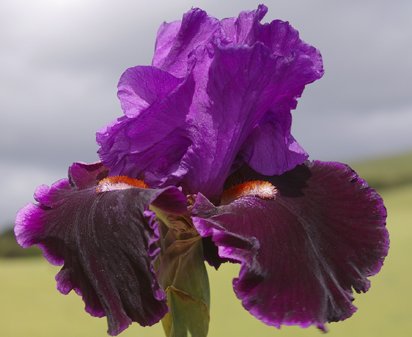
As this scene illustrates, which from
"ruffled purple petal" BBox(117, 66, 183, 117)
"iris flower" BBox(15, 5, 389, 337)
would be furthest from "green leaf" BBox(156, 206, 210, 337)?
"ruffled purple petal" BBox(117, 66, 183, 117)

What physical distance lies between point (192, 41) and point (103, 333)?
5636 millimetres

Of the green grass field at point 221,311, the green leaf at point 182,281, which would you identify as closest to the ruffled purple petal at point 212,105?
the green leaf at point 182,281

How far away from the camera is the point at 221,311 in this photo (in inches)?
277

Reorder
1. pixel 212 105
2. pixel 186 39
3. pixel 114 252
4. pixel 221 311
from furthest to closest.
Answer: pixel 221 311
pixel 186 39
pixel 212 105
pixel 114 252

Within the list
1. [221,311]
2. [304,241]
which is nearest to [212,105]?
[304,241]

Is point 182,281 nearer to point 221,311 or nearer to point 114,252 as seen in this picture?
point 114,252

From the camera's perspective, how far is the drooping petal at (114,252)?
1.34 metres

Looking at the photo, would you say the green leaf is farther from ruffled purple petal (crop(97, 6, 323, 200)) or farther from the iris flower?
ruffled purple petal (crop(97, 6, 323, 200))

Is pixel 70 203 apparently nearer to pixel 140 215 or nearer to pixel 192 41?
pixel 140 215

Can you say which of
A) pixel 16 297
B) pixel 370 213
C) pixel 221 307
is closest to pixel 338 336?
pixel 221 307

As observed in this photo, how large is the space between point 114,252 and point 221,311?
585 cm

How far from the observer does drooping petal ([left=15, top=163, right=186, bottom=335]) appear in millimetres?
1336

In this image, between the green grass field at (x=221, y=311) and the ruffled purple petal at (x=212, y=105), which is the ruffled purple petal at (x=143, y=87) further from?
the green grass field at (x=221, y=311)

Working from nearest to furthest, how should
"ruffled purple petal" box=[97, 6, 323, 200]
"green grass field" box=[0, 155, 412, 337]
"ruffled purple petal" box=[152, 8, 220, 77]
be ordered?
"ruffled purple petal" box=[97, 6, 323, 200] < "ruffled purple petal" box=[152, 8, 220, 77] < "green grass field" box=[0, 155, 412, 337]
